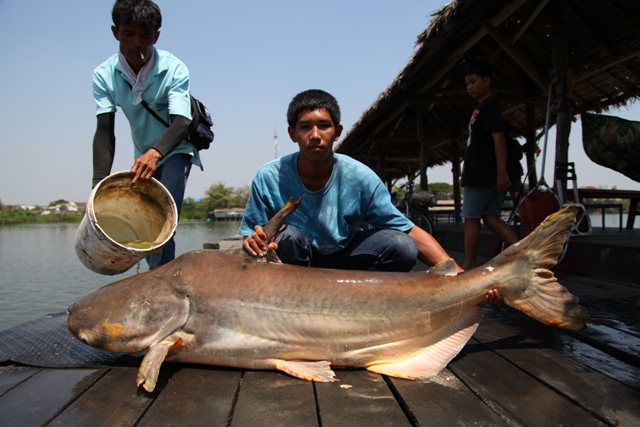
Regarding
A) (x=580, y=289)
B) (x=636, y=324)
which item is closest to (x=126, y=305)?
(x=636, y=324)

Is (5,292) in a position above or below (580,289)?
below

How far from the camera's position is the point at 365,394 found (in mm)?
1702

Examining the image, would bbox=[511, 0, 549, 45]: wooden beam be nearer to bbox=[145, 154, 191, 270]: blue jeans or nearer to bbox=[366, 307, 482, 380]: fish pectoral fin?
bbox=[145, 154, 191, 270]: blue jeans

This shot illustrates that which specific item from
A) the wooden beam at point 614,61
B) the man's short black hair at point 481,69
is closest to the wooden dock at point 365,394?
the man's short black hair at point 481,69

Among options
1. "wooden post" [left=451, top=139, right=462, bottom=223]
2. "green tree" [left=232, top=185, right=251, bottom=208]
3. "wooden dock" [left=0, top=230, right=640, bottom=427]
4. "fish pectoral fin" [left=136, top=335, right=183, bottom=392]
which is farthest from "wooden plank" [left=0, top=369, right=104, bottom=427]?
"green tree" [left=232, top=185, right=251, bottom=208]

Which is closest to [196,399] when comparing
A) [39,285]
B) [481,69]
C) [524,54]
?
[481,69]

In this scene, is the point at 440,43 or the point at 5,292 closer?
the point at 440,43

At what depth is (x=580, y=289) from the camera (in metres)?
3.61

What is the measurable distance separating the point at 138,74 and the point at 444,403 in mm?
2797

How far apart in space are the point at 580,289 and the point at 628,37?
4.39 meters

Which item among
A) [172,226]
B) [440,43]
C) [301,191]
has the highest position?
[440,43]

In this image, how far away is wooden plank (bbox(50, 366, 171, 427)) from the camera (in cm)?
150

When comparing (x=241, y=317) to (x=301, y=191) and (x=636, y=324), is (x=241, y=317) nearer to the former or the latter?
(x=301, y=191)

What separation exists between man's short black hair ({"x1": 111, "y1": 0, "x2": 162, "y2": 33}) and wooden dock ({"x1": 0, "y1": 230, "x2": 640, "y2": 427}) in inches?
83.6
